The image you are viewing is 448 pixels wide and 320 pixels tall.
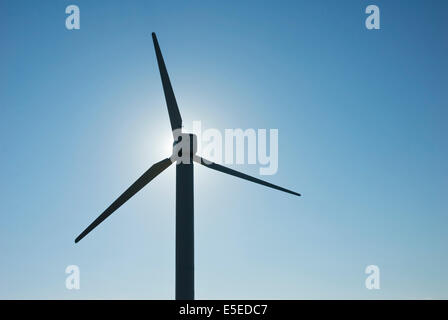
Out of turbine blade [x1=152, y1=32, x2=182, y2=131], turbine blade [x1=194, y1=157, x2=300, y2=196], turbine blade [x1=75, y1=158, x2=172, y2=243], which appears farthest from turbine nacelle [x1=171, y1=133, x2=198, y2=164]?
turbine blade [x1=152, y1=32, x2=182, y2=131]

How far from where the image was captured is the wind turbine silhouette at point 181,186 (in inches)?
→ 1125

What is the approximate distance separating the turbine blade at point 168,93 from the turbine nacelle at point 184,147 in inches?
75.5

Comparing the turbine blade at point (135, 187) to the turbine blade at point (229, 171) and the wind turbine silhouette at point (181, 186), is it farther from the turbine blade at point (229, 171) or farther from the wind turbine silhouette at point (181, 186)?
the turbine blade at point (229, 171)

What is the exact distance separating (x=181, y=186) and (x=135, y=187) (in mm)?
3799

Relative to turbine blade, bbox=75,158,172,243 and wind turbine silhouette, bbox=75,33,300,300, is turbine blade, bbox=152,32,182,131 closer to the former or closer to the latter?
wind turbine silhouette, bbox=75,33,300,300

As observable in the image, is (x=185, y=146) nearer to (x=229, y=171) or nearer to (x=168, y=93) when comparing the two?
(x=229, y=171)

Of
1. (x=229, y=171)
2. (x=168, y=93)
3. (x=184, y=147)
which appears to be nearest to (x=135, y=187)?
(x=184, y=147)

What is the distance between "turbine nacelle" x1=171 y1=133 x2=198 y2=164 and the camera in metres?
31.1

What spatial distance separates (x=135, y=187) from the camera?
1255 inches

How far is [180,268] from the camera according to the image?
93.6ft
